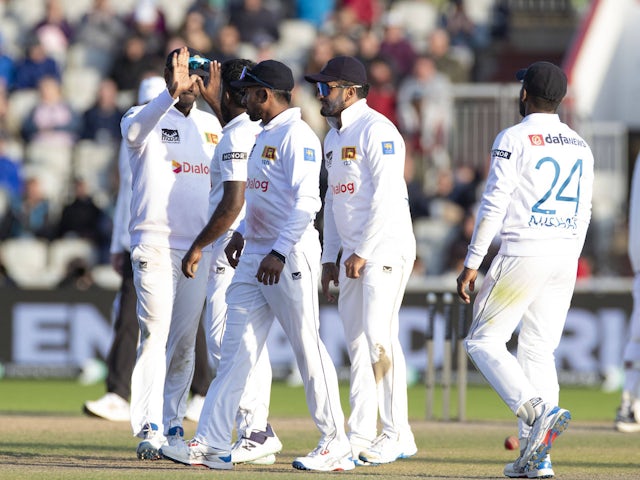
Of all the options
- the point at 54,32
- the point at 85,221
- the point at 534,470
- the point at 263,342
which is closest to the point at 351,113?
the point at 263,342

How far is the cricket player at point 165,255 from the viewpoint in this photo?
31.9 ft

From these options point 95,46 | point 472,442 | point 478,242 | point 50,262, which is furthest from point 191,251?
point 95,46

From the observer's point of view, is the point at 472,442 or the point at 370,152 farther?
the point at 472,442

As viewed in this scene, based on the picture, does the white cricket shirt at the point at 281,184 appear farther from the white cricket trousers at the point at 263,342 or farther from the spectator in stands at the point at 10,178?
the spectator in stands at the point at 10,178

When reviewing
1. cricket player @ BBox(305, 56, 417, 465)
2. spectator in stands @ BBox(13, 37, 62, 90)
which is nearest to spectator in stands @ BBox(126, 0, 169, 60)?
spectator in stands @ BBox(13, 37, 62, 90)

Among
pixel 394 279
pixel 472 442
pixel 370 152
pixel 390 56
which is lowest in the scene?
pixel 472 442

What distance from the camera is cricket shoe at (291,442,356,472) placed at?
916 cm

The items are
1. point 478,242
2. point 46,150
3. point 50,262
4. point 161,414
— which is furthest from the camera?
point 46,150

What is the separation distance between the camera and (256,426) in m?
10.0

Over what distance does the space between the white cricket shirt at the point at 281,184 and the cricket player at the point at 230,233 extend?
0.12 meters

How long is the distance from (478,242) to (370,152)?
3.84 ft

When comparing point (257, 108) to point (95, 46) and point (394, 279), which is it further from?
point (95, 46)

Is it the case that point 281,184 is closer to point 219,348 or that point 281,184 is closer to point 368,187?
point 368,187

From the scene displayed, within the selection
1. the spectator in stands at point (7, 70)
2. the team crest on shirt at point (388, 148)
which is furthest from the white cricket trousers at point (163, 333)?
the spectator in stands at point (7, 70)
